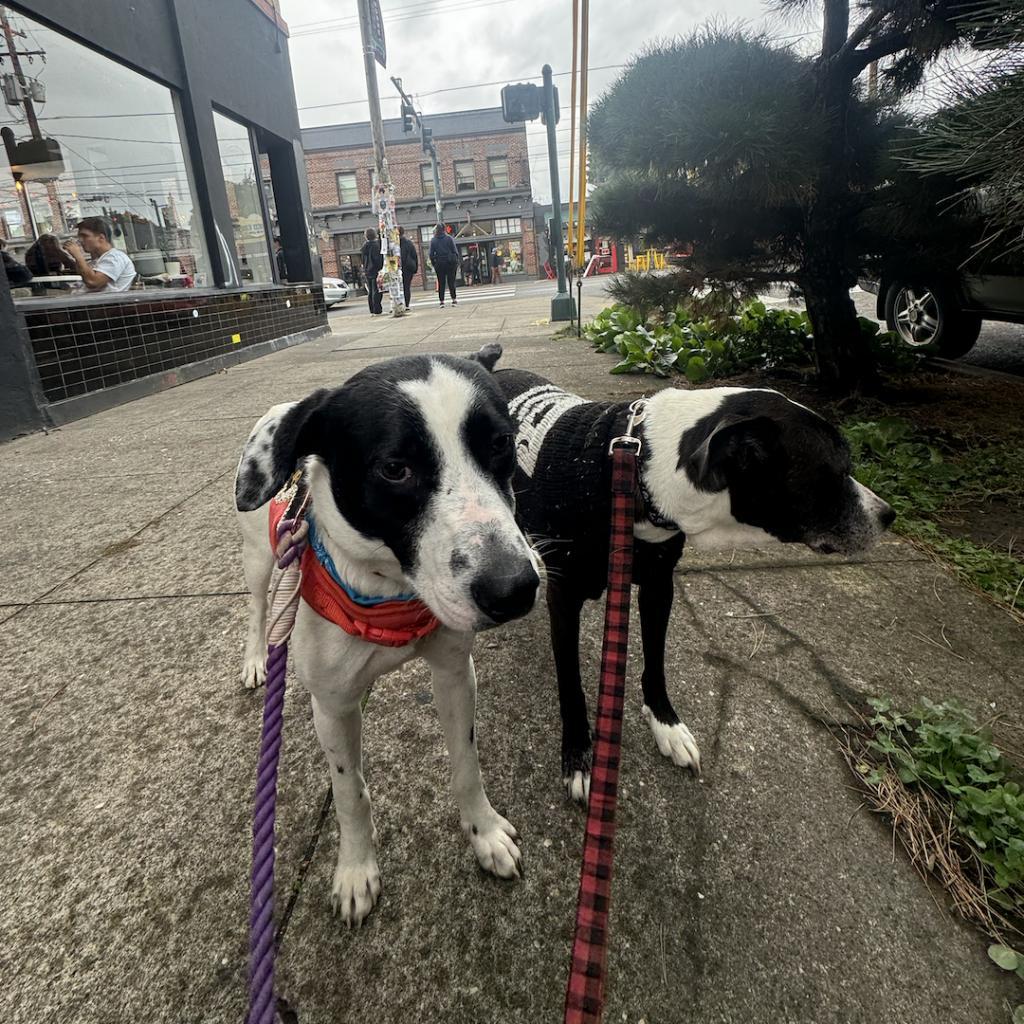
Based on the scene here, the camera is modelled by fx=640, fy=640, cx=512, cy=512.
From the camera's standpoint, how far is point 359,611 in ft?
4.50

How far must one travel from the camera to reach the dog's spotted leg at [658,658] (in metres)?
1.91

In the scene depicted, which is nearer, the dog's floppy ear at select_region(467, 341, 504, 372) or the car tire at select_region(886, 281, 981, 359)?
the dog's floppy ear at select_region(467, 341, 504, 372)

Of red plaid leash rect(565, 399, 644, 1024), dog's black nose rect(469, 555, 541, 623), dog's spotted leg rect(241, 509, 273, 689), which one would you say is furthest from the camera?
dog's spotted leg rect(241, 509, 273, 689)

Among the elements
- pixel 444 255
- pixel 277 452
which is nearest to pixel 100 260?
pixel 277 452

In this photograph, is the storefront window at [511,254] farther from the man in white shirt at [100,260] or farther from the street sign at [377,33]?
the man in white shirt at [100,260]

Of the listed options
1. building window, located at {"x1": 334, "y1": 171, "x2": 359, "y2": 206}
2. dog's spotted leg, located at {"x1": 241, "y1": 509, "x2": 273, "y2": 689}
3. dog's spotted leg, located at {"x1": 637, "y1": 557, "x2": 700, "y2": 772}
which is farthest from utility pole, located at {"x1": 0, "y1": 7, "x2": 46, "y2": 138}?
building window, located at {"x1": 334, "y1": 171, "x2": 359, "y2": 206}

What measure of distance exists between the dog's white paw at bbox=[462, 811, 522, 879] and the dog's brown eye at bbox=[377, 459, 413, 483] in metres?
0.91

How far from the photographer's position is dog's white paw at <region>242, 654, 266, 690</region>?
7.47ft

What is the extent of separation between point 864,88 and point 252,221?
9.93 m

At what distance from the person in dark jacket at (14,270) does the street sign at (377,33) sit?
13.0 metres

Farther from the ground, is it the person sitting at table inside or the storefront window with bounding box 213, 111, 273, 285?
the storefront window with bounding box 213, 111, 273, 285

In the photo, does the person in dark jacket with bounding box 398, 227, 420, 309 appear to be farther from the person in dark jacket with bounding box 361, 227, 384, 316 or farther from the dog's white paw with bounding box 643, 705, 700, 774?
the dog's white paw with bounding box 643, 705, 700, 774

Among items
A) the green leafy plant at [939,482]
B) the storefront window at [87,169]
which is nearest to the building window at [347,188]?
the storefront window at [87,169]

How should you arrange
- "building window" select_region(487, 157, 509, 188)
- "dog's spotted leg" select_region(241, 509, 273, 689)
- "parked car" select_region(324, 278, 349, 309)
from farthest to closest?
"building window" select_region(487, 157, 509, 188), "parked car" select_region(324, 278, 349, 309), "dog's spotted leg" select_region(241, 509, 273, 689)
